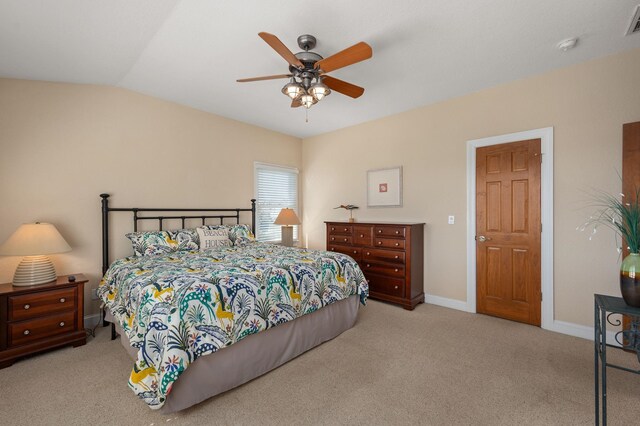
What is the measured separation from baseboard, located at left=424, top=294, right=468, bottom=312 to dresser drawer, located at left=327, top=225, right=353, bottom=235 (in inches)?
56.5

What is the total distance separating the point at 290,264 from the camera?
8.56 feet

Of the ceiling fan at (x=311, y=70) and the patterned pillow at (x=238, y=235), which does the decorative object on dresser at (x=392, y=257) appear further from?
the ceiling fan at (x=311, y=70)

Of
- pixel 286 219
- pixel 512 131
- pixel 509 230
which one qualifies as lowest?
pixel 509 230

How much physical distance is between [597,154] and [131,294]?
438 cm

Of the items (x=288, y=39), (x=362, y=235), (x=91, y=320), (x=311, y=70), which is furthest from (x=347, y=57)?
(x=91, y=320)

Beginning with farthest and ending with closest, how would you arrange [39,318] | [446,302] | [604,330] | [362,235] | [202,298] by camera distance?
[362,235] → [446,302] → [39,318] → [202,298] → [604,330]

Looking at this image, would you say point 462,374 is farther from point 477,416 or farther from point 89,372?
point 89,372

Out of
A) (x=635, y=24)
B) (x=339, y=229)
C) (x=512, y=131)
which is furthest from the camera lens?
(x=339, y=229)

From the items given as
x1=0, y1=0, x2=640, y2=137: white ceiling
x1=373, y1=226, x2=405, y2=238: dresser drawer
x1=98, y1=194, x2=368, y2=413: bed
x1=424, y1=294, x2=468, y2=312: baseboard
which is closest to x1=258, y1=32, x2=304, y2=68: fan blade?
x1=0, y1=0, x2=640, y2=137: white ceiling

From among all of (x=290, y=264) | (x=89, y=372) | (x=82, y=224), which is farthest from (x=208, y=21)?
(x=89, y=372)

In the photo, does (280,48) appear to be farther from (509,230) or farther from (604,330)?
(509,230)

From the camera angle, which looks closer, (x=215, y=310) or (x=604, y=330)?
(x=604, y=330)

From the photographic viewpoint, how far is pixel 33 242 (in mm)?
2602

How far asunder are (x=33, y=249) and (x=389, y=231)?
149 inches
